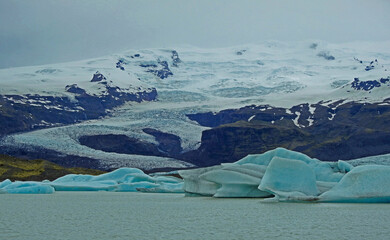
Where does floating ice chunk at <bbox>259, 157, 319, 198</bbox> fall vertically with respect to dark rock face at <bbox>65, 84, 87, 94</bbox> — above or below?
below

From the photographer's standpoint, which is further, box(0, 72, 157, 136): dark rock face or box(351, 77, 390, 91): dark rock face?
box(351, 77, 390, 91): dark rock face

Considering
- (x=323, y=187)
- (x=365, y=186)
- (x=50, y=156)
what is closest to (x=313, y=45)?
(x=50, y=156)

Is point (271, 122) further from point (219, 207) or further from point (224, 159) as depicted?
point (219, 207)

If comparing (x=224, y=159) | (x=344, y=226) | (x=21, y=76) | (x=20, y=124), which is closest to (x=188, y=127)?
(x=224, y=159)

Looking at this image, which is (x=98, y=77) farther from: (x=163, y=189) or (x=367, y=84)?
(x=163, y=189)

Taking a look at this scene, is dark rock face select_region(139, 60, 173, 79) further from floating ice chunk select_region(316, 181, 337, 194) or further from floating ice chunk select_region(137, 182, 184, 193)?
floating ice chunk select_region(316, 181, 337, 194)

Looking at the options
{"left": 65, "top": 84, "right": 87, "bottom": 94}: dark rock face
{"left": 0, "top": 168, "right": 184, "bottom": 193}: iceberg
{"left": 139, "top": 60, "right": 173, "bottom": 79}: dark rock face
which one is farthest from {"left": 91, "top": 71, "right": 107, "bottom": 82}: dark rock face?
{"left": 0, "top": 168, "right": 184, "bottom": 193}: iceberg
